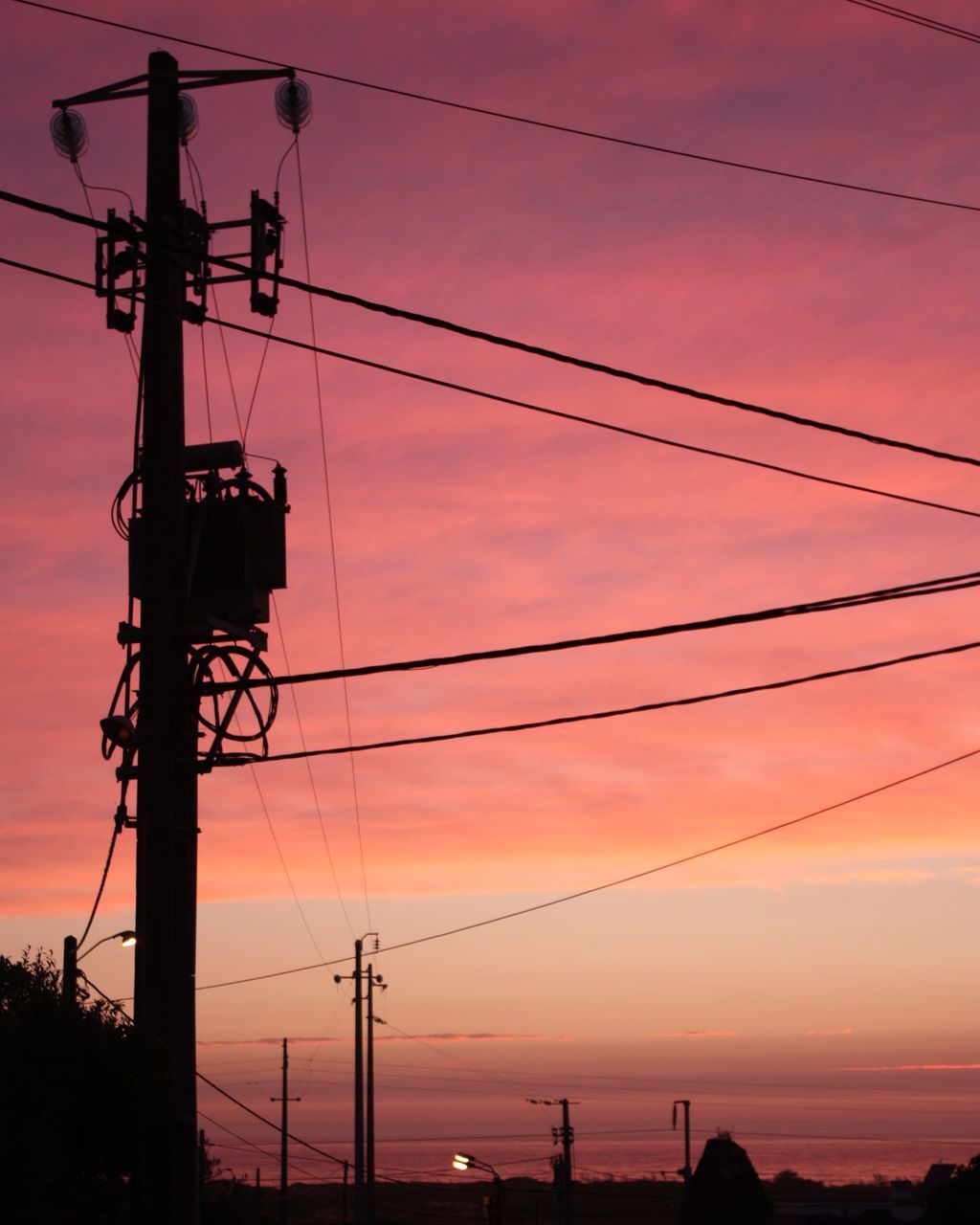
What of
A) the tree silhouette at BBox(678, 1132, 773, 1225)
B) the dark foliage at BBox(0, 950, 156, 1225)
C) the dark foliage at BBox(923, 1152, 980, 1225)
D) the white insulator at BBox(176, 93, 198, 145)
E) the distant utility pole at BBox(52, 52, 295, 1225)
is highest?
the white insulator at BBox(176, 93, 198, 145)

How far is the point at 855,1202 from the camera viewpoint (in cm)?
10931

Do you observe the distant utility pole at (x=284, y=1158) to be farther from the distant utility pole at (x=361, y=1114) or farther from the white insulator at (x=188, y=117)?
Answer: the white insulator at (x=188, y=117)

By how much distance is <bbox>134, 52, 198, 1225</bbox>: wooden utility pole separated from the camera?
13.0 metres

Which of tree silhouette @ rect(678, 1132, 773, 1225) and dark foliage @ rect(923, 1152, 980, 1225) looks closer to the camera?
dark foliage @ rect(923, 1152, 980, 1225)

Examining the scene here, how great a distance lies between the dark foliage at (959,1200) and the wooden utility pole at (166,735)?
64.8 ft

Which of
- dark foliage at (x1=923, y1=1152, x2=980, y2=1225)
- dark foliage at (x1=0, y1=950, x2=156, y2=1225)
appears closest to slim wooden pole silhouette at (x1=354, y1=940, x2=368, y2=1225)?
dark foliage at (x1=923, y1=1152, x2=980, y2=1225)

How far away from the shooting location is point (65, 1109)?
1709 cm

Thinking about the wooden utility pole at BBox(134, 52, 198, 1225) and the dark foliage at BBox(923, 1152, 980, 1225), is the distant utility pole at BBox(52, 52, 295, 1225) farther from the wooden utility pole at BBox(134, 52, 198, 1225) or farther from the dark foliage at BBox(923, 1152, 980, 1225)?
the dark foliage at BBox(923, 1152, 980, 1225)

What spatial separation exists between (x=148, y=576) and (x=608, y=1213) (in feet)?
494

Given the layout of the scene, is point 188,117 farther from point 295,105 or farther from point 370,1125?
point 370,1125

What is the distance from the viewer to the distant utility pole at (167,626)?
1304 centimetres

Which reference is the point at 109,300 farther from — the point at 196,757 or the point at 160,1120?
the point at 160,1120

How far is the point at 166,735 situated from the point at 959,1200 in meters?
21.5

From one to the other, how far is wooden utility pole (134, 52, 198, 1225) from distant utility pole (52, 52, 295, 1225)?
0.04ft
